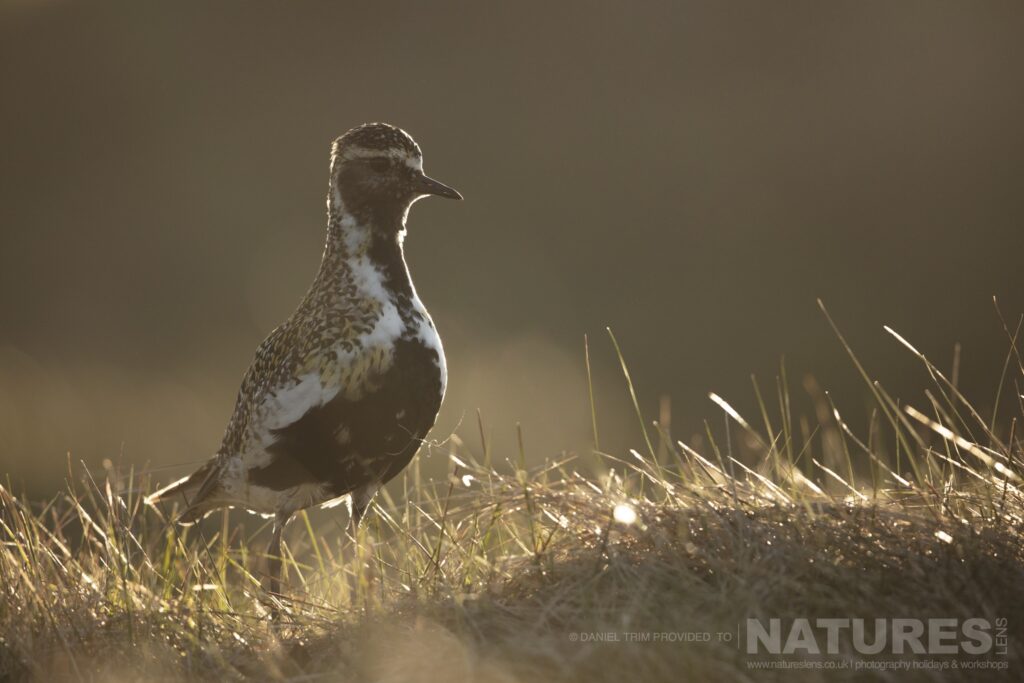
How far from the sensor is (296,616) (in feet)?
13.9

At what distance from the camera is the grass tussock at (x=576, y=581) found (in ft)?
11.5

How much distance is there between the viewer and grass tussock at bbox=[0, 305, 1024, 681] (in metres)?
3.50

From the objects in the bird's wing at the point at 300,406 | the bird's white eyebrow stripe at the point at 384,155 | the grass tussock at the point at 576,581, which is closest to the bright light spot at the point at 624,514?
the grass tussock at the point at 576,581

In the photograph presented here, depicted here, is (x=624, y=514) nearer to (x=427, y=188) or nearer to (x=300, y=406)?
(x=300, y=406)

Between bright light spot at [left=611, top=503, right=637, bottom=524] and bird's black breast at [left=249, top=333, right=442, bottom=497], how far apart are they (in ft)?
4.74

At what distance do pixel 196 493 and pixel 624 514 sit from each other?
3124 millimetres

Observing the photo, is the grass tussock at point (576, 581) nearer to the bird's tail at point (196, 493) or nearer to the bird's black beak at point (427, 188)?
the bird's tail at point (196, 493)

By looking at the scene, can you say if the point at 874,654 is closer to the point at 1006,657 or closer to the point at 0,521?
the point at 1006,657

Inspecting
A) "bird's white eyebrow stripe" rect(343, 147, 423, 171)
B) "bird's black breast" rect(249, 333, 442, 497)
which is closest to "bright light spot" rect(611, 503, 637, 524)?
"bird's black breast" rect(249, 333, 442, 497)

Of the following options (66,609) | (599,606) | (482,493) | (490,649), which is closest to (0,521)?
(66,609)

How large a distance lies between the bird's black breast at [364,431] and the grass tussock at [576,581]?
1.18 feet

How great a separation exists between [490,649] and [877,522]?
154cm

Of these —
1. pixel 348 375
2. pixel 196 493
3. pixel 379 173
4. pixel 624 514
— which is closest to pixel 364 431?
pixel 348 375

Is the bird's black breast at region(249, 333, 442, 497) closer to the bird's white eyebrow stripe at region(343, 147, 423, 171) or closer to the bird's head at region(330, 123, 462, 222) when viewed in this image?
the bird's head at region(330, 123, 462, 222)
